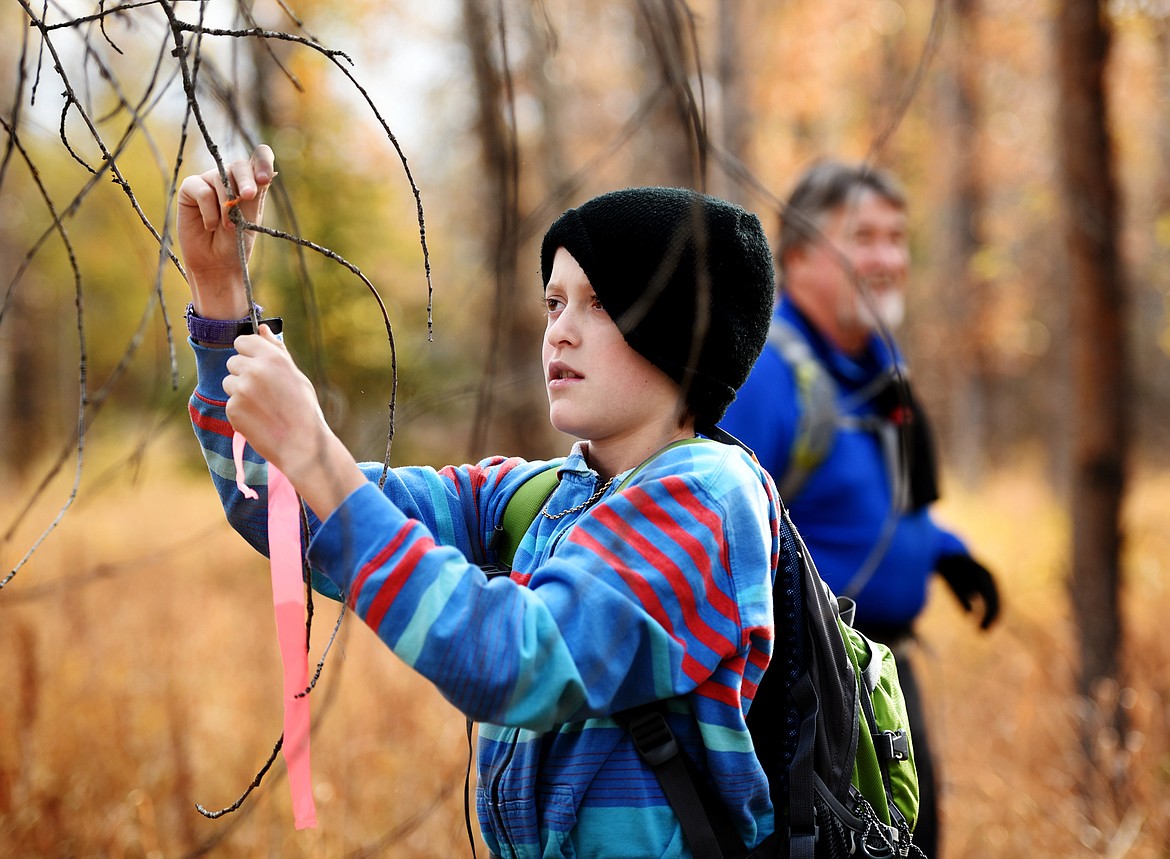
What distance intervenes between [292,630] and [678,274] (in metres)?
0.66

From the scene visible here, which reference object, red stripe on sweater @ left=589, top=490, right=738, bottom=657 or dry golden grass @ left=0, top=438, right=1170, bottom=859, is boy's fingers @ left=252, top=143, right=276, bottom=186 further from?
dry golden grass @ left=0, top=438, right=1170, bottom=859

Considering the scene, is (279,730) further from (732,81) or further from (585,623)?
(732,81)

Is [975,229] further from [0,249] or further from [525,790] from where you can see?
[525,790]

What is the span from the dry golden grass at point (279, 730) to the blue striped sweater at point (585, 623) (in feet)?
2.66

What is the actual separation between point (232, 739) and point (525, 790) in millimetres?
3055

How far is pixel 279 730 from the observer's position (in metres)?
4.00

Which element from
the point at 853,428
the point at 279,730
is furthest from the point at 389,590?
the point at 279,730

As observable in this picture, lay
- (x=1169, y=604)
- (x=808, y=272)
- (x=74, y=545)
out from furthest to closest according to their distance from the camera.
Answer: (x=74, y=545)
(x=1169, y=604)
(x=808, y=272)

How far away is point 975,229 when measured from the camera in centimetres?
1806

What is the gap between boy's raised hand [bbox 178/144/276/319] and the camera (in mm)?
1226

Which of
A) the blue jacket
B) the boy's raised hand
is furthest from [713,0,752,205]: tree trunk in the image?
the boy's raised hand

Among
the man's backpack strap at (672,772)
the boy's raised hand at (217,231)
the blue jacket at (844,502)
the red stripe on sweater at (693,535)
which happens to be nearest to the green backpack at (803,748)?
the man's backpack strap at (672,772)

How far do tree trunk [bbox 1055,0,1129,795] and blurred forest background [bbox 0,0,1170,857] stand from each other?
0.01 metres

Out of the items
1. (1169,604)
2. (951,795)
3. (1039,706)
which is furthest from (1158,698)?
(1169,604)
